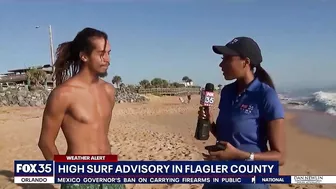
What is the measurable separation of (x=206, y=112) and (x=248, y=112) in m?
0.34

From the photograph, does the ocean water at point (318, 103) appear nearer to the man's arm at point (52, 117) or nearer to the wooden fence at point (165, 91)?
the man's arm at point (52, 117)

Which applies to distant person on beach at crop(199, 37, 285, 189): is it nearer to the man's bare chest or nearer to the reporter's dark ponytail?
the reporter's dark ponytail

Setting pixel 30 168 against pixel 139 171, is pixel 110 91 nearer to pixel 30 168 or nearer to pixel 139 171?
pixel 139 171

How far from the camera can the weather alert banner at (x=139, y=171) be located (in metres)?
2.23

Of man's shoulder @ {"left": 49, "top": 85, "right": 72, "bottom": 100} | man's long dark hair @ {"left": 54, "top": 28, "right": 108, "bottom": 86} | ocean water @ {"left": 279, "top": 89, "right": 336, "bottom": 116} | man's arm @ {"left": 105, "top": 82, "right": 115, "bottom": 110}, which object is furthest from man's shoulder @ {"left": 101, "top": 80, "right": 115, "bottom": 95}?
ocean water @ {"left": 279, "top": 89, "right": 336, "bottom": 116}

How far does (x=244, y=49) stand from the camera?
2221 mm

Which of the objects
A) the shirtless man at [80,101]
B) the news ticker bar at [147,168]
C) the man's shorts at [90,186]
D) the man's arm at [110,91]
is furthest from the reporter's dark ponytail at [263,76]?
the man's shorts at [90,186]

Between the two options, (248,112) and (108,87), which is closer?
(248,112)

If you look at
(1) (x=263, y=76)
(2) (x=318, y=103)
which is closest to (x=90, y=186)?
(1) (x=263, y=76)

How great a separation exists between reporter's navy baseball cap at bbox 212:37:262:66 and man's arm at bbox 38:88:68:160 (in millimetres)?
1076

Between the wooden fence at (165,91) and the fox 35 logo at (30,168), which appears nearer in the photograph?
the fox 35 logo at (30,168)

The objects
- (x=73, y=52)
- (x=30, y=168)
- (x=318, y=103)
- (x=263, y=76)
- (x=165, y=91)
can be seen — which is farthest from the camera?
(x=165, y=91)

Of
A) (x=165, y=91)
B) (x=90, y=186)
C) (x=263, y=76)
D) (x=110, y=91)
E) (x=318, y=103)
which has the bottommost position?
(x=165, y=91)

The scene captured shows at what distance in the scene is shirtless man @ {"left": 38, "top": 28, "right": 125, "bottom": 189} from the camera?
2.41 m
